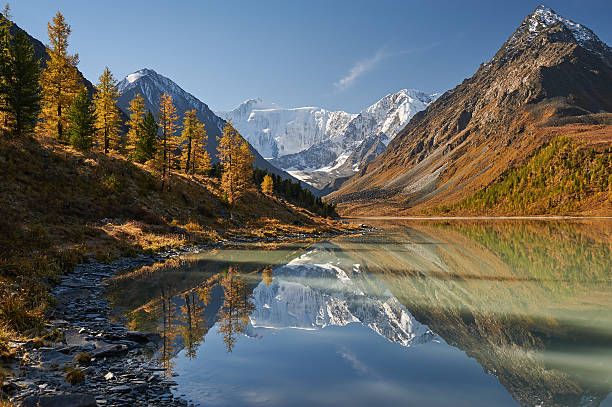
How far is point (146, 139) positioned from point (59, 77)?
14.7 meters

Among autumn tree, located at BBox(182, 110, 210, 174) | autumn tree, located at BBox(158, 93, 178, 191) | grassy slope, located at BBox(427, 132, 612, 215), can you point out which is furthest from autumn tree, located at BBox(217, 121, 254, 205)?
grassy slope, located at BBox(427, 132, 612, 215)

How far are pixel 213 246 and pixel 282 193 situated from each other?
7163cm

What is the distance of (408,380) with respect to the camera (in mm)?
8117

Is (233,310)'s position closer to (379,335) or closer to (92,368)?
(379,335)

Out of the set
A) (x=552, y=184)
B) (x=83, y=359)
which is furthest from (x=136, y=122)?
(x=552, y=184)

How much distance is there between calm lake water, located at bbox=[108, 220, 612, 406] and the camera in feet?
24.9

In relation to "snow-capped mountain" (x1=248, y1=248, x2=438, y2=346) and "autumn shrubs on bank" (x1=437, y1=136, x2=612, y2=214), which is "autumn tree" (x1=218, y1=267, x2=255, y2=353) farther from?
"autumn shrubs on bank" (x1=437, y1=136, x2=612, y2=214)

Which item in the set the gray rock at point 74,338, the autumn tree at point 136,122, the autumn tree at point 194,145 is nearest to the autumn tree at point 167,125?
the autumn tree at point 194,145

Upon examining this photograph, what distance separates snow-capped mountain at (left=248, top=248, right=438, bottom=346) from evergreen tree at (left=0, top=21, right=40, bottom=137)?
33.4 m

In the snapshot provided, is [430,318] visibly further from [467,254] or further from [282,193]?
[282,193]

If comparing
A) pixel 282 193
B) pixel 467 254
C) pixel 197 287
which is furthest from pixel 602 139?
pixel 197 287

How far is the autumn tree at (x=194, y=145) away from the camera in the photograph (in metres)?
65.2

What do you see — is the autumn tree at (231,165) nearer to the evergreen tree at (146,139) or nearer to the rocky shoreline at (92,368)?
the evergreen tree at (146,139)

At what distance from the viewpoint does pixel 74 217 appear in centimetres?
2873
